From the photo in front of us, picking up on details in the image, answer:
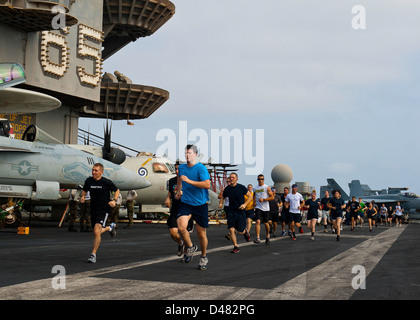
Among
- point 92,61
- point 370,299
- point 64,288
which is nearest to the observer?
point 370,299

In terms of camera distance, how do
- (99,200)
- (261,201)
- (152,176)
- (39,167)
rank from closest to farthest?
(99,200) → (261,201) → (39,167) → (152,176)

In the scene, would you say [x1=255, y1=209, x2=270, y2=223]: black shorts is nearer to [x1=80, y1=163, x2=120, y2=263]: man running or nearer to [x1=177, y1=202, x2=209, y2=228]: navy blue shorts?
[x1=80, y1=163, x2=120, y2=263]: man running

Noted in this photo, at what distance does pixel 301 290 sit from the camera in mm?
6559

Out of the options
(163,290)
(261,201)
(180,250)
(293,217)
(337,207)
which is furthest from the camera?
(293,217)

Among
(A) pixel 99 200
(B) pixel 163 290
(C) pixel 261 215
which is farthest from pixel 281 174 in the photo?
(B) pixel 163 290

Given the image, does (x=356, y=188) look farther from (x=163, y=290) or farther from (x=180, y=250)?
(x=163, y=290)

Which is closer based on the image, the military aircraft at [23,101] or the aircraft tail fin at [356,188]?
the military aircraft at [23,101]

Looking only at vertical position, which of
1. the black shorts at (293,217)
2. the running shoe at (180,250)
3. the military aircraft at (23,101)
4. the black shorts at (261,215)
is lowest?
the running shoe at (180,250)

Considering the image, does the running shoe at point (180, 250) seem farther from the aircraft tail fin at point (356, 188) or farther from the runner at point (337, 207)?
the aircraft tail fin at point (356, 188)

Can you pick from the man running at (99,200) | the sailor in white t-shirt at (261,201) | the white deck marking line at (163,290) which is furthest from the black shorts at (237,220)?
the white deck marking line at (163,290)
